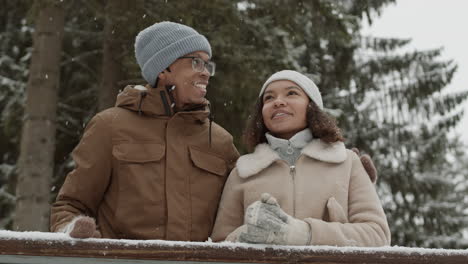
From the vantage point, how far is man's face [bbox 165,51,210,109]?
3533mm

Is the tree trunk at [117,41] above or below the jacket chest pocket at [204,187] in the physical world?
above

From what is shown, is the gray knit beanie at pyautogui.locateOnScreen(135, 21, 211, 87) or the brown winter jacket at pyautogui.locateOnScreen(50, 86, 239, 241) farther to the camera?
the gray knit beanie at pyautogui.locateOnScreen(135, 21, 211, 87)

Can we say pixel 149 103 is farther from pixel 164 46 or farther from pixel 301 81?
pixel 301 81

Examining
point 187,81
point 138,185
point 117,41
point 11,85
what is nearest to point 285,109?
point 187,81

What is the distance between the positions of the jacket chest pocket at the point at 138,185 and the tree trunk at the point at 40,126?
4410mm

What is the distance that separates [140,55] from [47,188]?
Answer: 436cm

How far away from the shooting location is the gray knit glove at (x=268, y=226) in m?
2.16

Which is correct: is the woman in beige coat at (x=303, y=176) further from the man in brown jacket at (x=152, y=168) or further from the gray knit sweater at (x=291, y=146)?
the man in brown jacket at (x=152, y=168)

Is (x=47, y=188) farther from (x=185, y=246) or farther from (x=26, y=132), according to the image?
(x=185, y=246)

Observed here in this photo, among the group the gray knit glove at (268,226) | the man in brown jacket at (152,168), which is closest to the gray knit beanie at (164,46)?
the man in brown jacket at (152,168)

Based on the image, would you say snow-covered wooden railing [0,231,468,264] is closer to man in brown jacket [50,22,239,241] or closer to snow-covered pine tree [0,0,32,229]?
man in brown jacket [50,22,239,241]

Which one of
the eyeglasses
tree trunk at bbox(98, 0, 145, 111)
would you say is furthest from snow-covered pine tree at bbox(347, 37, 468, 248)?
the eyeglasses

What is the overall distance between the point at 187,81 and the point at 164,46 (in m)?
0.29

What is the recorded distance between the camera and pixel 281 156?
323 cm
